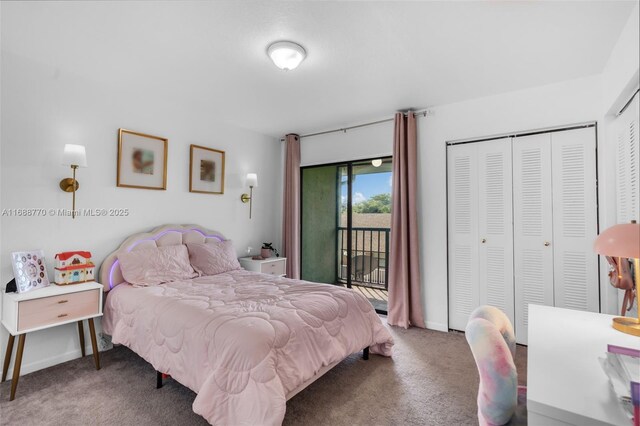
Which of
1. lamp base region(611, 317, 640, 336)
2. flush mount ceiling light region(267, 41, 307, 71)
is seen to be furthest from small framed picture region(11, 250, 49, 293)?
lamp base region(611, 317, 640, 336)

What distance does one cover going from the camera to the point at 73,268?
2.64 m

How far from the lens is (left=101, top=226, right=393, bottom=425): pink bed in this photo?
1.68 meters

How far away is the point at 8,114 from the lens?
8.13ft

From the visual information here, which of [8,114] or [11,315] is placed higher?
[8,114]

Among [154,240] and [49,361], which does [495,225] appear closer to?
[154,240]

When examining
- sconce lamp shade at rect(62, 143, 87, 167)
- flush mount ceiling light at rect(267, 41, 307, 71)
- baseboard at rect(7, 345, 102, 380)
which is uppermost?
flush mount ceiling light at rect(267, 41, 307, 71)

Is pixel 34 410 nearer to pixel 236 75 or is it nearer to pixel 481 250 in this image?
pixel 236 75

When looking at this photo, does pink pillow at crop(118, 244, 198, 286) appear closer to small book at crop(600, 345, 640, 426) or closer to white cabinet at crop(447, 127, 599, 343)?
white cabinet at crop(447, 127, 599, 343)

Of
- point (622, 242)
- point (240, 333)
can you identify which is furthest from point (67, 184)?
point (622, 242)

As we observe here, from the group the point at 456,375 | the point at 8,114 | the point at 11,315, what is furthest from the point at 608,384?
the point at 8,114

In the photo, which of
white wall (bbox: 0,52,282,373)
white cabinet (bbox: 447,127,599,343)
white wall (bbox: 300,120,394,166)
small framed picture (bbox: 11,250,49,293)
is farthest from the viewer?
white wall (bbox: 300,120,394,166)

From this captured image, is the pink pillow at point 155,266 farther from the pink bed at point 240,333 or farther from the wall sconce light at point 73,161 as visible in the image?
the wall sconce light at point 73,161

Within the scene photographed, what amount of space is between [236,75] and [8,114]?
1.81m

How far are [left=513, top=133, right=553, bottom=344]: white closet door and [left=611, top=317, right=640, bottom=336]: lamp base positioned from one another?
156 cm
